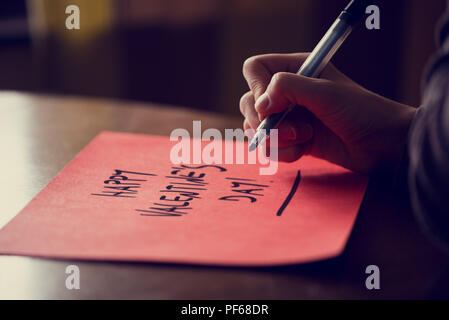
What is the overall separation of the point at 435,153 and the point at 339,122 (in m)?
0.26

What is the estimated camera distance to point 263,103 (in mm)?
642

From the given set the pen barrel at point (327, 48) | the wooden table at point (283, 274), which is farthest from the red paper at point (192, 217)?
the pen barrel at point (327, 48)

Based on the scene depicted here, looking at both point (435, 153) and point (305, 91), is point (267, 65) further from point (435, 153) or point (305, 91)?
point (435, 153)

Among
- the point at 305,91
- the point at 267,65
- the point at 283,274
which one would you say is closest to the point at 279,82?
the point at 305,91

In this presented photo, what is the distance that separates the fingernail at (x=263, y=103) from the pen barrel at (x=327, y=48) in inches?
2.1

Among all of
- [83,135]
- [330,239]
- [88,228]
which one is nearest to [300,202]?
[330,239]

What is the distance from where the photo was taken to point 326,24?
2133 mm

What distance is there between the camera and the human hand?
0.62 meters

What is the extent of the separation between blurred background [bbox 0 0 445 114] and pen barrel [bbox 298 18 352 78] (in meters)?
1.51

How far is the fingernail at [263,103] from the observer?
2.10 ft

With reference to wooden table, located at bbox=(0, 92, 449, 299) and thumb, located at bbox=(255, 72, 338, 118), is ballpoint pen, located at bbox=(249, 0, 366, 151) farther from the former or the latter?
wooden table, located at bbox=(0, 92, 449, 299)

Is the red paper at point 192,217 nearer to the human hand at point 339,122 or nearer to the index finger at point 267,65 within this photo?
the human hand at point 339,122

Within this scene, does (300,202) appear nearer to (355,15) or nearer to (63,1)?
(355,15)

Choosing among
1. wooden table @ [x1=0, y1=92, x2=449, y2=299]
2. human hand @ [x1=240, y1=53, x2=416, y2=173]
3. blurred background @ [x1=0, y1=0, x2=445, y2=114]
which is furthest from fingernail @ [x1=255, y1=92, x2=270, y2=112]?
blurred background @ [x1=0, y1=0, x2=445, y2=114]
